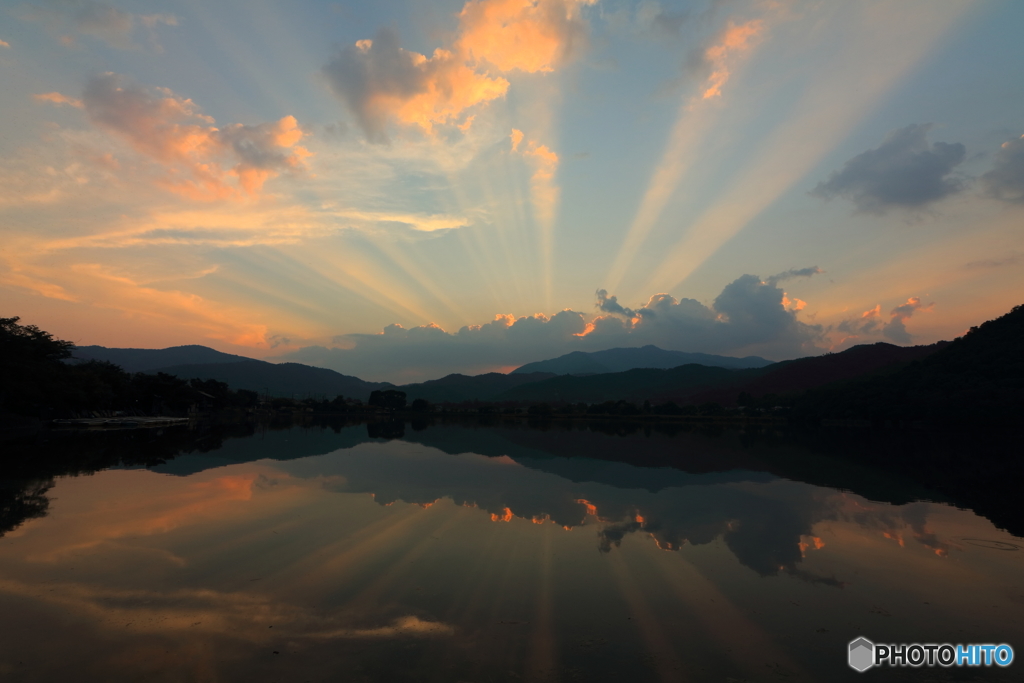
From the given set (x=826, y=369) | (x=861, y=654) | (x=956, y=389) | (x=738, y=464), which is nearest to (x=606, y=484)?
(x=738, y=464)

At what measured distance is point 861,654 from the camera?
802cm

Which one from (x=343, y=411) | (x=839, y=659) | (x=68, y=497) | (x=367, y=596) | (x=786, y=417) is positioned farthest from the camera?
(x=343, y=411)

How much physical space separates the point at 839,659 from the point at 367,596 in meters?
7.83

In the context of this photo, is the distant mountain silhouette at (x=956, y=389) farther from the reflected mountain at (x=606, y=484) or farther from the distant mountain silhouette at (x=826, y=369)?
the reflected mountain at (x=606, y=484)

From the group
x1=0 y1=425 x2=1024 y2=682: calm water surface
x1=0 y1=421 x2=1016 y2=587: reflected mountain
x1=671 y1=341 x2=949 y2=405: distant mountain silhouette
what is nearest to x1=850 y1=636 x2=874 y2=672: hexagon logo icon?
x1=0 y1=425 x2=1024 y2=682: calm water surface

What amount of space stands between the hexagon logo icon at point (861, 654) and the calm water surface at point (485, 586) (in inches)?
7.7

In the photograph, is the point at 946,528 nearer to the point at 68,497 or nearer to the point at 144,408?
the point at 68,497

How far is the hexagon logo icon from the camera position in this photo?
766cm

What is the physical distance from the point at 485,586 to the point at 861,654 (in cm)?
642

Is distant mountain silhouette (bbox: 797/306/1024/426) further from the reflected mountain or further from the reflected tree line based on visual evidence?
the reflected mountain

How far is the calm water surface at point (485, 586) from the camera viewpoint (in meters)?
7.30

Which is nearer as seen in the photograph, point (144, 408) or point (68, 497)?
Answer: point (68, 497)

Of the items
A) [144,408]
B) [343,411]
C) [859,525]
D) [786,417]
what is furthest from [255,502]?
[343,411]

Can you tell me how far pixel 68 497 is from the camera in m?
18.4
